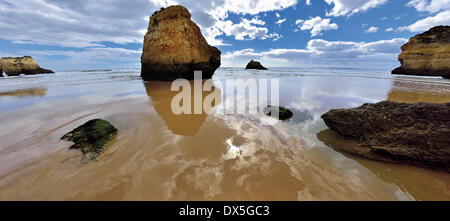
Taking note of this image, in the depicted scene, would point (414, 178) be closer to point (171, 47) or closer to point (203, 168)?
point (203, 168)

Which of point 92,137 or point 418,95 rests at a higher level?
point 418,95

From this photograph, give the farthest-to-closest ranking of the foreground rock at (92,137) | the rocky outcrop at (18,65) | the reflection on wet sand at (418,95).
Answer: the rocky outcrop at (18,65), the reflection on wet sand at (418,95), the foreground rock at (92,137)

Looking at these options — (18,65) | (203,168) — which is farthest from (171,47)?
(18,65)

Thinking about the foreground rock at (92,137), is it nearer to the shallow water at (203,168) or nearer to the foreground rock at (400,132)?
the shallow water at (203,168)

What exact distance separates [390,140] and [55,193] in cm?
476

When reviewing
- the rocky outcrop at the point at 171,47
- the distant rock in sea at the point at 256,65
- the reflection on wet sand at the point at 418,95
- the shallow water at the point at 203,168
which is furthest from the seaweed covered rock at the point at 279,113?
the distant rock in sea at the point at 256,65

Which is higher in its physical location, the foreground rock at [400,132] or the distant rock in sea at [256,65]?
the distant rock in sea at [256,65]

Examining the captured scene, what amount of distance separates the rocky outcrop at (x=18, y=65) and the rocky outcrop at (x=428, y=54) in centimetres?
6949

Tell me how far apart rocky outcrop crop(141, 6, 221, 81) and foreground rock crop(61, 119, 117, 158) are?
11.5m

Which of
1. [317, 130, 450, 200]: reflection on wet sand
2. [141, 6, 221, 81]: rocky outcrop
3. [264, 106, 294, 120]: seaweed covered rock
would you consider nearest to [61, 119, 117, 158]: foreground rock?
[264, 106, 294, 120]: seaweed covered rock

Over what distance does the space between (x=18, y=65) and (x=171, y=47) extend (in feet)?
133

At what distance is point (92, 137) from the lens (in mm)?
2807

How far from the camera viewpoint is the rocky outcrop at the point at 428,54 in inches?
830
